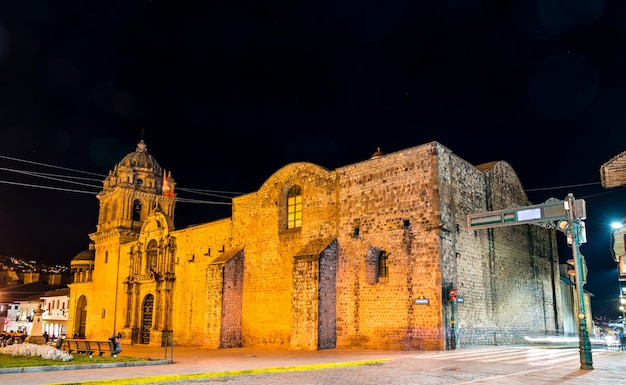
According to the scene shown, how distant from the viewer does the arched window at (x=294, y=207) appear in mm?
26547

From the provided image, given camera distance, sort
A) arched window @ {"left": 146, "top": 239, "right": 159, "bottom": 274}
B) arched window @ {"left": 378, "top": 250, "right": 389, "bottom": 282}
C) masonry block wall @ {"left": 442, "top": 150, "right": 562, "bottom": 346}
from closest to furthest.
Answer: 1. masonry block wall @ {"left": 442, "top": 150, "right": 562, "bottom": 346}
2. arched window @ {"left": 378, "top": 250, "right": 389, "bottom": 282}
3. arched window @ {"left": 146, "top": 239, "right": 159, "bottom": 274}

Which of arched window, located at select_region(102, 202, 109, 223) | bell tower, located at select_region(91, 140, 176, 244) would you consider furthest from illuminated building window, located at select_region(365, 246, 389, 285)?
arched window, located at select_region(102, 202, 109, 223)

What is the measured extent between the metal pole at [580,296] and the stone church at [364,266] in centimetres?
665

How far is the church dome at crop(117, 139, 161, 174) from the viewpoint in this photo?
4462 cm

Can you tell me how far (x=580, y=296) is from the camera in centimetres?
1312

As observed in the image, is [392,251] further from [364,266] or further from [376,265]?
[364,266]

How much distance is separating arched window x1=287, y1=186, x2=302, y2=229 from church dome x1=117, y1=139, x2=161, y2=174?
22439mm

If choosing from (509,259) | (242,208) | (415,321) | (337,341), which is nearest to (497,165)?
(509,259)

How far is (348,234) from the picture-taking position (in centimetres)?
2352

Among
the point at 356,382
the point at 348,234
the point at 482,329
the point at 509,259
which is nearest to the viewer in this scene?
the point at 356,382

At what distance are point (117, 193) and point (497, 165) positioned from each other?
30.7 meters

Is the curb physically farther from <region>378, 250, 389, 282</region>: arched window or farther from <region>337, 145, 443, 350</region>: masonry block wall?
<region>378, 250, 389, 282</region>: arched window

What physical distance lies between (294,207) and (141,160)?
2345 cm

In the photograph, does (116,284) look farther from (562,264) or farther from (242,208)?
(562,264)
